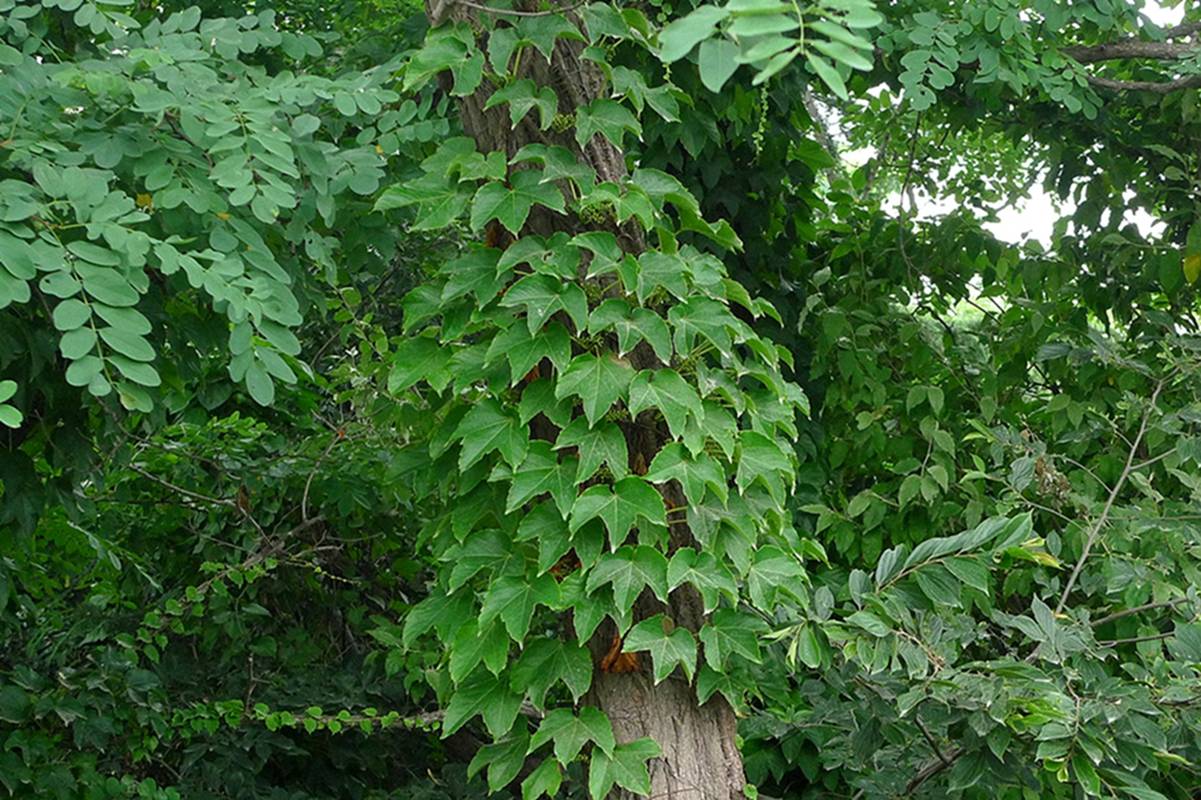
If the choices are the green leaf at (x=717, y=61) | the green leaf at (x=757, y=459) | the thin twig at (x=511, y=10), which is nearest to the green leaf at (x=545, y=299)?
the green leaf at (x=757, y=459)

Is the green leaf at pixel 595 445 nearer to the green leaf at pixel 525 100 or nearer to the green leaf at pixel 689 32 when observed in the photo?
the green leaf at pixel 525 100

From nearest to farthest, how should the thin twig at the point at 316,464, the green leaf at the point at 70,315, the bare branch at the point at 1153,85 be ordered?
the green leaf at the point at 70,315 < the bare branch at the point at 1153,85 < the thin twig at the point at 316,464

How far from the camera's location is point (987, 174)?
543 centimetres

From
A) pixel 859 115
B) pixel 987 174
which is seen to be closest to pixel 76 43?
pixel 859 115

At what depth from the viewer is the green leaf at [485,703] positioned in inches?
100.0

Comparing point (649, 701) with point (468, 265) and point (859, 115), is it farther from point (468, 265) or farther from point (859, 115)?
point (859, 115)

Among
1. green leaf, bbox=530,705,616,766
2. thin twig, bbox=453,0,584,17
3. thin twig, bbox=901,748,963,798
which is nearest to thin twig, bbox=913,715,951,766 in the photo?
thin twig, bbox=901,748,963,798

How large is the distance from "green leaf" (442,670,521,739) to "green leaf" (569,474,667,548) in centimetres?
38

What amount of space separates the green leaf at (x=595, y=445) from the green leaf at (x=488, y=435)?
0.25 feet

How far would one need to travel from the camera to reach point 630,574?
243 cm

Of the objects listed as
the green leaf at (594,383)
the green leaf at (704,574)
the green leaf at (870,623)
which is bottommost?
the green leaf at (870,623)

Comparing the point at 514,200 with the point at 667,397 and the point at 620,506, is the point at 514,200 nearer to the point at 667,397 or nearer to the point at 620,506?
the point at 667,397

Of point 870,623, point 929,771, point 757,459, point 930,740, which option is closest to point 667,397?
point 757,459

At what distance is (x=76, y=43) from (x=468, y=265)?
140 cm
